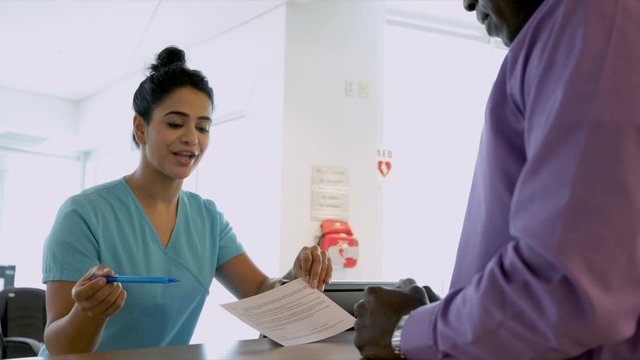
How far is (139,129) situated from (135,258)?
0.37 meters

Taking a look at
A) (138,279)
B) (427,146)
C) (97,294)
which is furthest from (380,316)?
(427,146)

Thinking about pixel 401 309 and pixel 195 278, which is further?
pixel 195 278

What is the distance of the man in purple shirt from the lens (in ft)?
1.73

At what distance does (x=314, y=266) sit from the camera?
1413 mm

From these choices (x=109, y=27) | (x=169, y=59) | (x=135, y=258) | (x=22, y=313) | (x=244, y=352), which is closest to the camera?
(x=244, y=352)

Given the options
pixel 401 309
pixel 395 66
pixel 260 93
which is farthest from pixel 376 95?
pixel 401 309

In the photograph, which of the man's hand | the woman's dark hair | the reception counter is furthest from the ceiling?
the man's hand

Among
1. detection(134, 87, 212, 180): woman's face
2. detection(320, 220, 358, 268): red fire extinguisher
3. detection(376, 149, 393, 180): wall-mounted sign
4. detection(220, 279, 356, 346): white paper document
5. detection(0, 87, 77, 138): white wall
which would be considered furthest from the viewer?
detection(0, 87, 77, 138): white wall

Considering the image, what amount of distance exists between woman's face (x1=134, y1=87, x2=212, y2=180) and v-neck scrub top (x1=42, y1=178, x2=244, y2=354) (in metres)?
0.11

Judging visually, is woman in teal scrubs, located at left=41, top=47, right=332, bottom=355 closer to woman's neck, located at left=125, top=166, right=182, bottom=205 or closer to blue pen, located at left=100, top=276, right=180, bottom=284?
woman's neck, located at left=125, top=166, right=182, bottom=205

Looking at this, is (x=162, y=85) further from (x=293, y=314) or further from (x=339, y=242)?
(x=339, y=242)

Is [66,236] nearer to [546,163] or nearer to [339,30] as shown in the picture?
[546,163]

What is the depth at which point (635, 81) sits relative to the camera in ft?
1.86

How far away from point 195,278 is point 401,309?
0.97 meters
